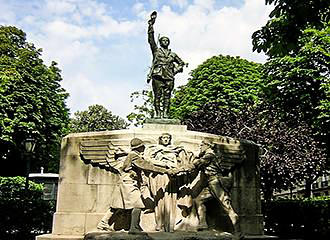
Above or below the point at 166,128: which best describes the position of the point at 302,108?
above

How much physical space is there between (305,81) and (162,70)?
1580cm

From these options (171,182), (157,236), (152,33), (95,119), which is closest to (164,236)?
(157,236)

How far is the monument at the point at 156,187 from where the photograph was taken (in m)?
8.94

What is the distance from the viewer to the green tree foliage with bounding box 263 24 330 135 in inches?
907

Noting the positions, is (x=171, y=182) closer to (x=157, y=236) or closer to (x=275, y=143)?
(x=157, y=236)

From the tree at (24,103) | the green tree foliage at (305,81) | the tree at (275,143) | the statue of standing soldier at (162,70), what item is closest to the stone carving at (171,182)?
the statue of standing soldier at (162,70)

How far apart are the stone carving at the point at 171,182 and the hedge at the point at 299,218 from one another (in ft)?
22.9

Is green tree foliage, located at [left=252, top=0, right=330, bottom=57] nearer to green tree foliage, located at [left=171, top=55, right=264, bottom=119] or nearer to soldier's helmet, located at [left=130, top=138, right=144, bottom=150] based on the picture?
soldier's helmet, located at [left=130, top=138, right=144, bottom=150]

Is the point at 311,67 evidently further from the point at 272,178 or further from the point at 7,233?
the point at 7,233

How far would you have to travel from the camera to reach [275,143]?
775 inches

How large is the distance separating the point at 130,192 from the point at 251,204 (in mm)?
3573

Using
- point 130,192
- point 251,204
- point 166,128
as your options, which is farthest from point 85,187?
point 251,204

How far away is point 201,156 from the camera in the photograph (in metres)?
9.20

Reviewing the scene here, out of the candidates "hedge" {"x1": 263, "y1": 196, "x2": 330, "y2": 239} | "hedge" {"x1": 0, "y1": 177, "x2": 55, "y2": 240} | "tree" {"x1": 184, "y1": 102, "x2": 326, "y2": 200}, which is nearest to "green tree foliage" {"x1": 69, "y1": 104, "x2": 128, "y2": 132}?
"tree" {"x1": 184, "y1": 102, "x2": 326, "y2": 200}
